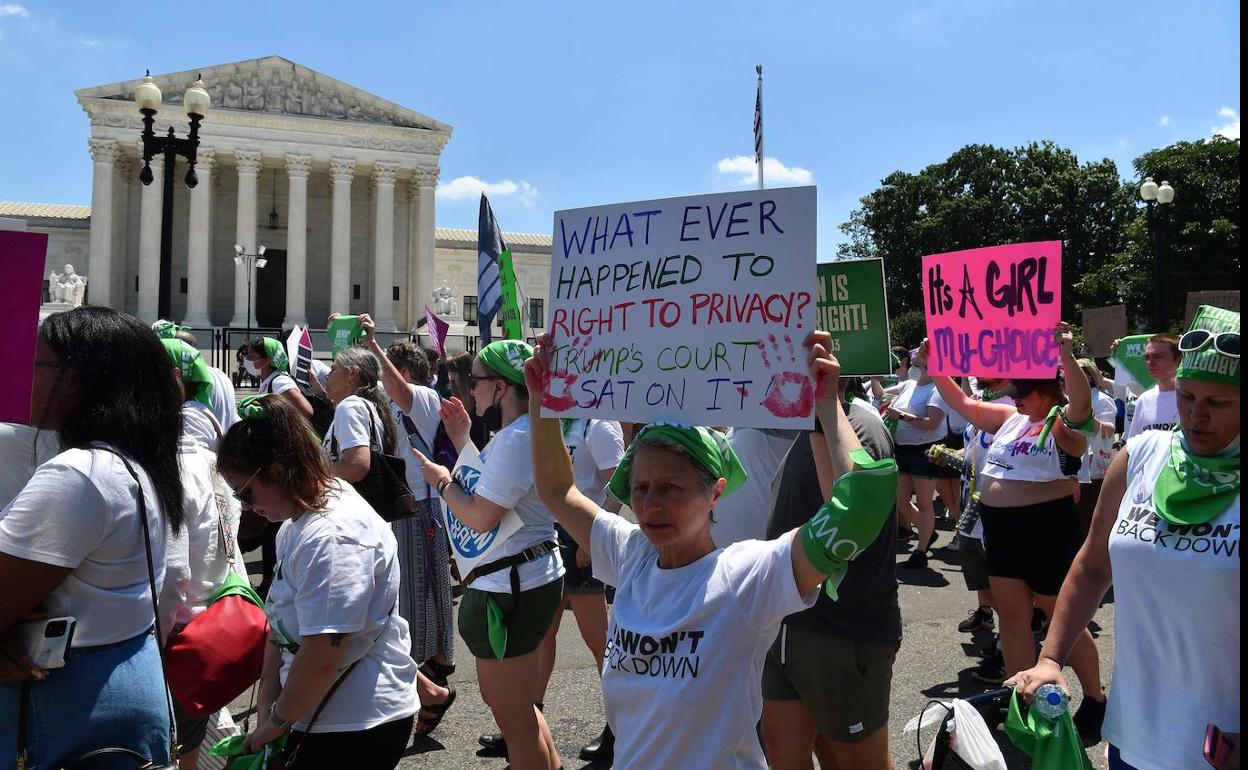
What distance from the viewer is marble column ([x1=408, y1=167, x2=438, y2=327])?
51.2 metres

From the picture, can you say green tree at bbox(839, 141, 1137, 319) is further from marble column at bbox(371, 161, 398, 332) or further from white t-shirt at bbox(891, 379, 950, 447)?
white t-shirt at bbox(891, 379, 950, 447)

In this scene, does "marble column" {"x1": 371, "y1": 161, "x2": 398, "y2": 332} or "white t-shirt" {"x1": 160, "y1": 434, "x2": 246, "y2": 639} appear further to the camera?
"marble column" {"x1": 371, "y1": 161, "x2": 398, "y2": 332}

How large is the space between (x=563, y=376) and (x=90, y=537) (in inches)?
50.8

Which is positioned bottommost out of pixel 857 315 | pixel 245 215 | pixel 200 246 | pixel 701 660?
pixel 701 660

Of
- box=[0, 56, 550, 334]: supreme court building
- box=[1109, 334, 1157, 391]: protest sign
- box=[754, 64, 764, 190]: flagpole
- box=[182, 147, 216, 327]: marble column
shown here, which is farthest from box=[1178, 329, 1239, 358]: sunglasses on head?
box=[182, 147, 216, 327]: marble column

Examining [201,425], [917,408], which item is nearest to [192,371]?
[201,425]

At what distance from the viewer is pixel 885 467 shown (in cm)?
214

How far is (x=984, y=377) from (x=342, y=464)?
A: 10.3 feet

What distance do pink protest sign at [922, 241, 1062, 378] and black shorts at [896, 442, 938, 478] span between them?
16.3 feet

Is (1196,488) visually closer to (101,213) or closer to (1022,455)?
(1022,455)

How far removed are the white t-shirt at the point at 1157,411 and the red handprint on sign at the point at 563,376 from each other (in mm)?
4730

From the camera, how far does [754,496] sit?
3928 mm

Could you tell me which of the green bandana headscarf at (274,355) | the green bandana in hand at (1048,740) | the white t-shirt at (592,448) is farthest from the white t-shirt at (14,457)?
the green bandana headscarf at (274,355)

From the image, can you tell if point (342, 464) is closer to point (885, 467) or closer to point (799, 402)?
point (799, 402)
